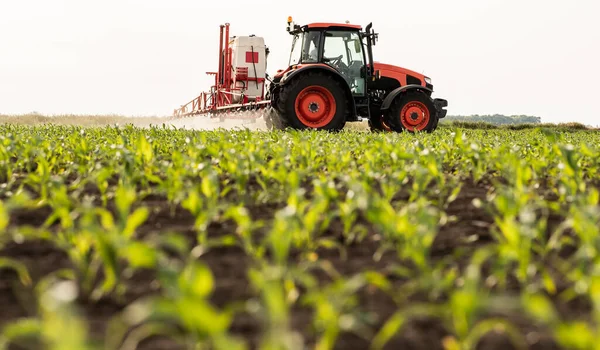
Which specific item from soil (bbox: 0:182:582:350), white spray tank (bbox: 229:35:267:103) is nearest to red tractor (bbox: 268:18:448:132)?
white spray tank (bbox: 229:35:267:103)

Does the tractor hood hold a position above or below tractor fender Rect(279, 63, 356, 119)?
above

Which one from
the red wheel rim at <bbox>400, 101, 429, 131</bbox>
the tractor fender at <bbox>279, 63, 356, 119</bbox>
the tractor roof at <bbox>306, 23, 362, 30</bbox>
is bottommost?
the red wheel rim at <bbox>400, 101, 429, 131</bbox>

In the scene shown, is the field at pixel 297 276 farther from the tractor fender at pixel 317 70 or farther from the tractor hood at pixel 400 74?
the tractor hood at pixel 400 74

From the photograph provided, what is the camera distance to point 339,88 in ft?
38.8

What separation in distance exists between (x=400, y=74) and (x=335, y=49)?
2.19 metres

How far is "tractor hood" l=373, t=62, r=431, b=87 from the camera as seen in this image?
13.8 metres

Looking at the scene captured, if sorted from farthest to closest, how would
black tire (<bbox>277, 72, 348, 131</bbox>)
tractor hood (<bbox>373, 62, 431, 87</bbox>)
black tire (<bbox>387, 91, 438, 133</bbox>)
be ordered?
1. tractor hood (<bbox>373, 62, 431, 87</bbox>)
2. black tire (<bbox>387, 91, 438, 133</bbox>)
3. black tire (<bbox>277, 72, 348, 131</bbox>)

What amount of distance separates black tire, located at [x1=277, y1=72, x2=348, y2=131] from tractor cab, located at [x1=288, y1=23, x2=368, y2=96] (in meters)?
0.46

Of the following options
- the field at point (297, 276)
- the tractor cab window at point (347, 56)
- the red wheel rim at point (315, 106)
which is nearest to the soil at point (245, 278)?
the field at point (297, 276)

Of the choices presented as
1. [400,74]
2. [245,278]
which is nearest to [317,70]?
[400,74]

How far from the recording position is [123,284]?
103 inches

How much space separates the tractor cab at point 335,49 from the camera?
480 inches

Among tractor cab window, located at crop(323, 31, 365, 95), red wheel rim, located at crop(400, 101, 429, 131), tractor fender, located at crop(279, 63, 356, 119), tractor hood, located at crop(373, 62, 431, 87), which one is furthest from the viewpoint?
tractor hood, located at crop(373, 62, 431, 87)

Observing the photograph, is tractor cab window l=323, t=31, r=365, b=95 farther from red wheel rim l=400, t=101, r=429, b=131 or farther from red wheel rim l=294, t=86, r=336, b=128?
red wheel rim l=400, t=101, r=429, b=131
